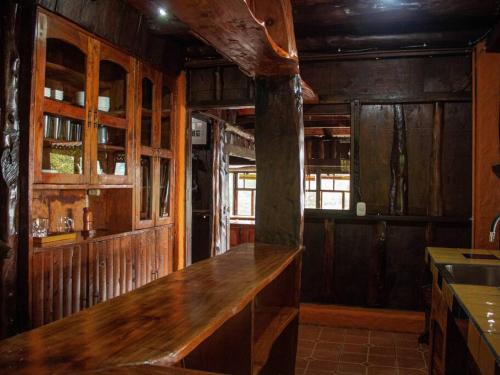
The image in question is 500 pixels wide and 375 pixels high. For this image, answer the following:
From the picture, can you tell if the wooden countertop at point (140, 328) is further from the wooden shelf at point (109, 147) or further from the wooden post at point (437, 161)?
the wooden post at point (437, 161)

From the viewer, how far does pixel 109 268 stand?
3887mm

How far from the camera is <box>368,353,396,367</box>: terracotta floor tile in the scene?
3.65m

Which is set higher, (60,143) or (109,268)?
(60,143)

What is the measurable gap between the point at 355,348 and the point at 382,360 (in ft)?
1.03

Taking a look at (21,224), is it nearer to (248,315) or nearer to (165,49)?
(248,315)

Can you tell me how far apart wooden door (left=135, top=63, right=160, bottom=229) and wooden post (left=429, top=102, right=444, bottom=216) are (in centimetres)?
288

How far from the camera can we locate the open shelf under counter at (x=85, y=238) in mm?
3195

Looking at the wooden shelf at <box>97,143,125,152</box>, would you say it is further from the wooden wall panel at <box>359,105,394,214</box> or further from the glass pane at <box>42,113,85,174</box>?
the wooden wall panel at <box>359,105,394,214</box>

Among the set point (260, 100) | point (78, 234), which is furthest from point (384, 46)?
point (78, 234)

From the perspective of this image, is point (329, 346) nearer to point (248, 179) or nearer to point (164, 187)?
point (164, 187)

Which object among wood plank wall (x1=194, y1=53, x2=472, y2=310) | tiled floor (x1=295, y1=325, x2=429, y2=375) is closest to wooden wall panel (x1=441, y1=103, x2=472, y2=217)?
wood plank wall (x1=194, y1=53, x2=472, y2=310)

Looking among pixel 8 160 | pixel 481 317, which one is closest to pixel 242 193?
pixel 8 160

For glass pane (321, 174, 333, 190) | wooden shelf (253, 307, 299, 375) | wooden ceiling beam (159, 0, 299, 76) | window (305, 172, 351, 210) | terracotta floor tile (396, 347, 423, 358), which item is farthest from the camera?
glass pane (321, 174, 333, 190)

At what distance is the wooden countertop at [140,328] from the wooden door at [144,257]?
88.0 inches
